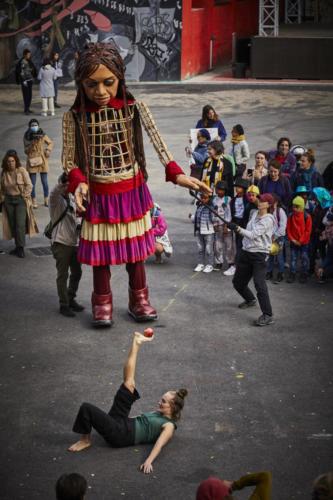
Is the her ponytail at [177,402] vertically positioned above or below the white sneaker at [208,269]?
above

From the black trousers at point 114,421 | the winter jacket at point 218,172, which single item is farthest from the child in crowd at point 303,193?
the black trousers at point 114,421

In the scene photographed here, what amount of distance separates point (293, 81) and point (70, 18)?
290 inches

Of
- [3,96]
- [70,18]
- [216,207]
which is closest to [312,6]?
[70,18]

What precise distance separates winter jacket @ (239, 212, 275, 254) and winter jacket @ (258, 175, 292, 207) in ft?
6.52

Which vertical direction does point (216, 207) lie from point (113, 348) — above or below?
above

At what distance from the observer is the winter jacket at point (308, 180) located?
1377 centimetres

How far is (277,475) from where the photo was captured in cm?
824

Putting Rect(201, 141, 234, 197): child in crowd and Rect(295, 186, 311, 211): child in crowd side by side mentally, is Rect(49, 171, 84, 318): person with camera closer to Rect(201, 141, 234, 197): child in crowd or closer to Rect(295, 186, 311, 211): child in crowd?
Rect(201, 141, 234, 197): child in crowd

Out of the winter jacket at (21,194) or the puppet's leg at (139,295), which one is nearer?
the puppet's leg at (139,295)

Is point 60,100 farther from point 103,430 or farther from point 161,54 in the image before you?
point 103,430

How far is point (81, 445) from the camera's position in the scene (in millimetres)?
8711

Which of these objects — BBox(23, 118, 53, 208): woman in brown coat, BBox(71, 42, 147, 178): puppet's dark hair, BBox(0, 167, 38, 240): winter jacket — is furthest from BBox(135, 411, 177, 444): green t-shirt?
BBox(23, 118, 53, 208): woman in brown coat

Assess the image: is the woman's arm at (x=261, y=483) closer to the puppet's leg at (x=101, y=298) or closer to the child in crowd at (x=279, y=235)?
the puppet's leg at (x=101, y=298)

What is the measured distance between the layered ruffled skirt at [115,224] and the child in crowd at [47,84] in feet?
48.4
